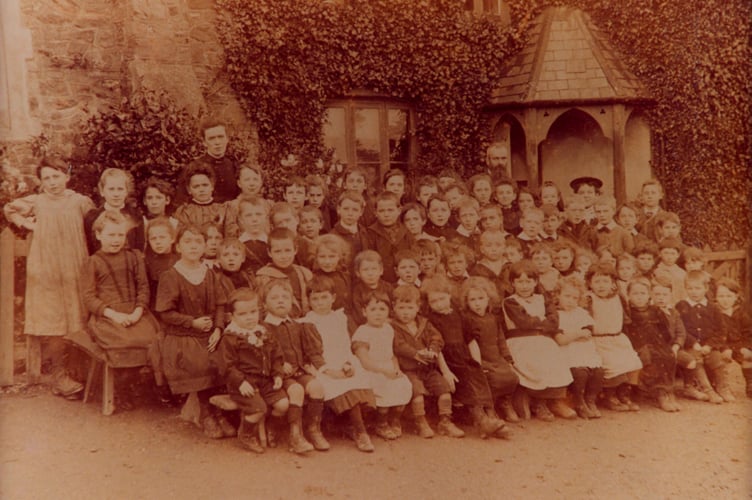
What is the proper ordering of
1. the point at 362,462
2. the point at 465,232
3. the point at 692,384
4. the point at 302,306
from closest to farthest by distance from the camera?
the point at 362,462 → the point at 302,306 → the point at 692,384 → the point at 465,232

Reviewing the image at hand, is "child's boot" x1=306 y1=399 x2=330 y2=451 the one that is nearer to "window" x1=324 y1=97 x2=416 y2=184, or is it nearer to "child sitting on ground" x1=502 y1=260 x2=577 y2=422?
"child sitting on ground" x1=502 y1=260 x2=577 y2=422

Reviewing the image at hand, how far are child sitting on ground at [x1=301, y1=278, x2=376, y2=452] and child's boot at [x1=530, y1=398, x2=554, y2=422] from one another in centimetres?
113

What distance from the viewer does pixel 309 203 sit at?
5.05 meters

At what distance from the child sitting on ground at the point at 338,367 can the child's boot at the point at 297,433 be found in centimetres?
18

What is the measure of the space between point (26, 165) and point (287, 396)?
7.93 ft

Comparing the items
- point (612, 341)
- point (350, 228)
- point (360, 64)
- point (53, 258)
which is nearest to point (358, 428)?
point (350, 228)

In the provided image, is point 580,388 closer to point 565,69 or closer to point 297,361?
point 297,361

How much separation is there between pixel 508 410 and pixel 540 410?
0.71 feet

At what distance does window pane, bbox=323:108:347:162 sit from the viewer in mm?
7117

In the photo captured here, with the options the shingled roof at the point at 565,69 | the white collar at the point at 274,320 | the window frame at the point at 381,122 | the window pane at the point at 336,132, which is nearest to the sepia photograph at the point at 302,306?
the white collar at the point at 274,320

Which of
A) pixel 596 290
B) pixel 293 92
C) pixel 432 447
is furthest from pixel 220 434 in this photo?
pixel 293 92

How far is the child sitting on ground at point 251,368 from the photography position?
347 cm

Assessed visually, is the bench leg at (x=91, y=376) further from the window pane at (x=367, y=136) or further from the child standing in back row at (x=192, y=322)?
the window pane at (x=367, y=136)

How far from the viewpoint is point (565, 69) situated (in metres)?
7.57
